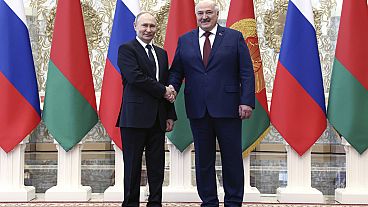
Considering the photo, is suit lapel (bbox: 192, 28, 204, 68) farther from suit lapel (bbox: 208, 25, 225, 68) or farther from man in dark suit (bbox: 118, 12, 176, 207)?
man in dark suit (bbox: 118, 12, 176, 207)

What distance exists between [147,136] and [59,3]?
1.37 metres

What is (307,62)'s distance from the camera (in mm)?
3484

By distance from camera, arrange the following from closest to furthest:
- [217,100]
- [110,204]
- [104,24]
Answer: [217,100] → [110,204] → [104,24]

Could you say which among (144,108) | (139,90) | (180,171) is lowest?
(180,171)

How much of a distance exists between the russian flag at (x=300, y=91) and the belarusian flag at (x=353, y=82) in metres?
0.13

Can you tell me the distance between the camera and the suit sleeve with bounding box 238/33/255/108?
277 cm

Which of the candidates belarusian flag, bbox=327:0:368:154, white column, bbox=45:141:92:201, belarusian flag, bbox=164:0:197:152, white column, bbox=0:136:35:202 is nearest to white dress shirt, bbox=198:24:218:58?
belarusian flag, bbox=164:0:197:152

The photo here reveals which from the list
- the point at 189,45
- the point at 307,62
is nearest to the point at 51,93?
the point at 189,45

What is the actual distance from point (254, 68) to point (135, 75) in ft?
3.67

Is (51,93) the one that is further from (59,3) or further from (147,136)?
(147,136)

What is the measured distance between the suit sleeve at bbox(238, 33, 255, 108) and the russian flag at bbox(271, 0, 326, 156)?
0.76 metres

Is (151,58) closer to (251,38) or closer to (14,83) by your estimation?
(251,38)

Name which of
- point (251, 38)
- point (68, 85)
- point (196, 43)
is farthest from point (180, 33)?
point (68, 85)

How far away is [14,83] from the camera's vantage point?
3.50 meters
